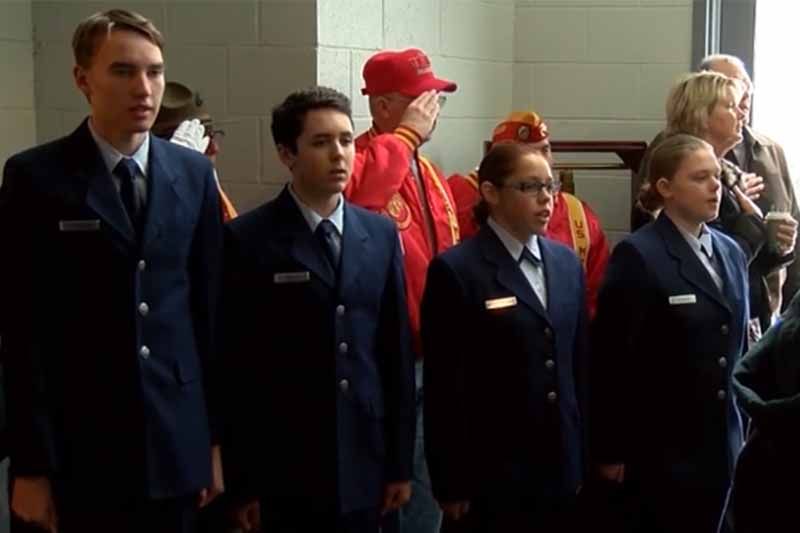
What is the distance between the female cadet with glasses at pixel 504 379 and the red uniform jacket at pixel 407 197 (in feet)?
0.79

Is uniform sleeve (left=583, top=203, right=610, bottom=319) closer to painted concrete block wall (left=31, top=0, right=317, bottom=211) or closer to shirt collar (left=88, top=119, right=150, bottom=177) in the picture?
painted concrete block wall (left=31, top=0, right=317, bottom=211)

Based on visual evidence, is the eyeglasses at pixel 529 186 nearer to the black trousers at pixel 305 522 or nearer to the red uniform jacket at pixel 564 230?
the red uniform jacket at pixel 564 230

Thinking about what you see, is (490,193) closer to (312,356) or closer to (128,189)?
(312,356)

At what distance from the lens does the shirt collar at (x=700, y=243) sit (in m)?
3.00

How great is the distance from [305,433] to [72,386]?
0.51m

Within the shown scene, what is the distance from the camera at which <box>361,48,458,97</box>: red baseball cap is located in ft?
10.5

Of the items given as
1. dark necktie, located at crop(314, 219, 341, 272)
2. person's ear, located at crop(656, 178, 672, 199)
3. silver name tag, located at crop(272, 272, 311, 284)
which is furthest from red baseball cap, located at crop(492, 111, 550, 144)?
silver name tag, located at crop(272, 272, 311, 284)

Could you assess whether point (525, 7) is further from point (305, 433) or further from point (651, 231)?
point (305, 433)

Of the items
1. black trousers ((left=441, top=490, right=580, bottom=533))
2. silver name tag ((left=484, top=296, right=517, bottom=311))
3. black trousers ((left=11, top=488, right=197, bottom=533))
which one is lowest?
black trousers ((left=441, top=490, right=580, bottom=533))

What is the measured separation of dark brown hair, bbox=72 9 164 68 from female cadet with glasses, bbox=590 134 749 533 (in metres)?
1.27

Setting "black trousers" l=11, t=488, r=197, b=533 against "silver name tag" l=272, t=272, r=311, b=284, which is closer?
"black trousers" l=11, t=488, r=197, b=533

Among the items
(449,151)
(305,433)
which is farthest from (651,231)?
(449,151)

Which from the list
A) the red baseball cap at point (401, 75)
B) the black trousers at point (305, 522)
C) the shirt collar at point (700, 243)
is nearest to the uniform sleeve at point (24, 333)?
the black trousers at point (305, 522)

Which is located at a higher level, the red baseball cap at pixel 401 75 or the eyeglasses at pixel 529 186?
the red baseball cap at pixel 401 75
